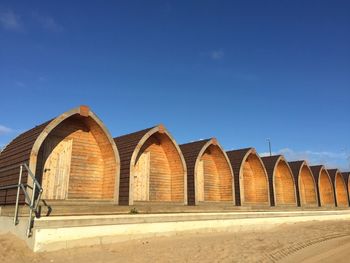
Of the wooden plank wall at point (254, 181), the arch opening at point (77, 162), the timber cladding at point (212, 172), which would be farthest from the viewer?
the wooden plank wall at point (254, 181)

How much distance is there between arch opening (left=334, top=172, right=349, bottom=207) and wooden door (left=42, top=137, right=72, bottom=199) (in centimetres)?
2837

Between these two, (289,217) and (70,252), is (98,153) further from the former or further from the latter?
(289,217)

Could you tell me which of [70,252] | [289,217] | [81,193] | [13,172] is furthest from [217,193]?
[70,252]

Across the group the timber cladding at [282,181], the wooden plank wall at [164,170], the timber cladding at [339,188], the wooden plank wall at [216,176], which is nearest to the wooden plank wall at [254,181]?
the timber cladding at [282,181]

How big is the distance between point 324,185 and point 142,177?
21.9 metres

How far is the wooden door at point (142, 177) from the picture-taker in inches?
643

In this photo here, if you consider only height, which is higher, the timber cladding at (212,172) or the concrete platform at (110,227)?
the timber cladding at (212,172)

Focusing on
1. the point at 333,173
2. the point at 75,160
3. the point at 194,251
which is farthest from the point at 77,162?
the point at 333,173

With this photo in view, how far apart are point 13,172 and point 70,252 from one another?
5.18m

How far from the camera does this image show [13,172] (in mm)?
12055

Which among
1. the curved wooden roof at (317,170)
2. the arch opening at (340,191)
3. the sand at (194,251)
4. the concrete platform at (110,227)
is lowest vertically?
the sand at (194,251)

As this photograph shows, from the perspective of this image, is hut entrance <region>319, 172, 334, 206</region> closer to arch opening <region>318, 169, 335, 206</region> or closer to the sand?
arch opening <region>318, 169, 335, 206</region>

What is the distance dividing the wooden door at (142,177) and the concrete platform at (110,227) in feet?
14.4

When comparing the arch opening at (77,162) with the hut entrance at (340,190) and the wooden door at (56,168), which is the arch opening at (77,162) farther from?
the hut entrance at (340,190)
